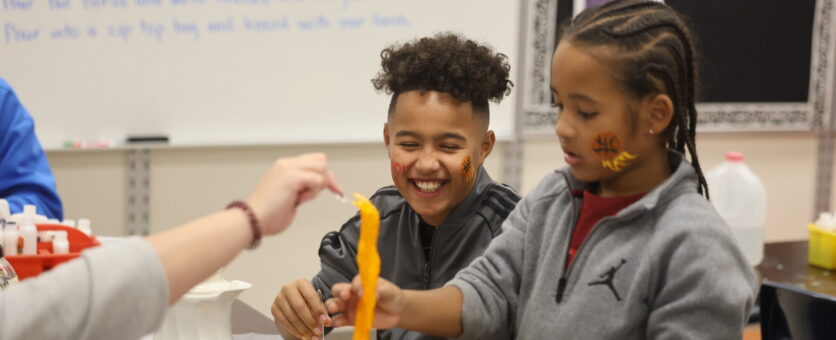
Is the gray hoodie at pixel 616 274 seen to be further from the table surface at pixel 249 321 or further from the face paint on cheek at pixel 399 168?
the table surface at pixel 249 321

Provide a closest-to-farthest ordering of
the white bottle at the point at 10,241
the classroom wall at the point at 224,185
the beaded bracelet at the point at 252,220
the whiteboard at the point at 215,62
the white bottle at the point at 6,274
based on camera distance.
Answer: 1. the beaded bracelet at the point at 252,220
2. the white bottle at the point at 6,274
3. the white bottle at the point at 10,241
4. the whiteboard at the point at 215,62
5. the classroom wall at the point at 224,185

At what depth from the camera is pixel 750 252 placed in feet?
8.50

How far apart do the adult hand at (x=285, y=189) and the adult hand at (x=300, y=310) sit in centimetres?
41

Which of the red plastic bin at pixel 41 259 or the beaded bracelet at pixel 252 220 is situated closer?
the beaded bracelet at pixel 252 220

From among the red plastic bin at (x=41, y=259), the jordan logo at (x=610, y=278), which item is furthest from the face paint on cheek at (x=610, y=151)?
the red plastic bin at (x=41, y=259)

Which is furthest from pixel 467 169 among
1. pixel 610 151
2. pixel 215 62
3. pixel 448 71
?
pixel 215 62

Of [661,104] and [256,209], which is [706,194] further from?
[256,209]

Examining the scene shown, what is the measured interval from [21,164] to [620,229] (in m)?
1.79

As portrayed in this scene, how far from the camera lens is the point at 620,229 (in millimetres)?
1184

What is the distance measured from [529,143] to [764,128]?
4.13ft

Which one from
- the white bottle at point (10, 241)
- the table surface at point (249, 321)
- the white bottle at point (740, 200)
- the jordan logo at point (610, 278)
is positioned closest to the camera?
the jordan logo at point (610, 278)

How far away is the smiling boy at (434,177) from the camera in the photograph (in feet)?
5.41

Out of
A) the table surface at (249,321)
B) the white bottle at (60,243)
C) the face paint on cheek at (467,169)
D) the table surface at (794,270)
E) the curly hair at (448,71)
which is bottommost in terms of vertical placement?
the table surface at (794,270)

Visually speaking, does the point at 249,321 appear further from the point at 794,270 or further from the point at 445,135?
the point at 794,270
